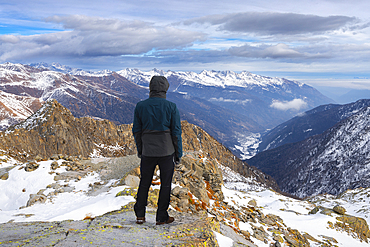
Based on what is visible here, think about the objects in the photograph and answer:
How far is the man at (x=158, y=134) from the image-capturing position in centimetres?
704

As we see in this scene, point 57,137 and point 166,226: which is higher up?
point 166,226

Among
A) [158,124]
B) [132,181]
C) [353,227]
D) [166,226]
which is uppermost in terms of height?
[158,124]

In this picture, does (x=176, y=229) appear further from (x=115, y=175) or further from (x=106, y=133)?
(x=106, y=133)

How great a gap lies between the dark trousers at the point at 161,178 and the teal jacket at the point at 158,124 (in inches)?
12.3

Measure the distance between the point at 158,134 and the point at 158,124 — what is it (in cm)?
32

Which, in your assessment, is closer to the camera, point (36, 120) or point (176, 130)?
point (176, 130)

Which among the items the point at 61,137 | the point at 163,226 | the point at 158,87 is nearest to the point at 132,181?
the point at 163,226

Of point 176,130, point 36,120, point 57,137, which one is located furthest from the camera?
point 36,120

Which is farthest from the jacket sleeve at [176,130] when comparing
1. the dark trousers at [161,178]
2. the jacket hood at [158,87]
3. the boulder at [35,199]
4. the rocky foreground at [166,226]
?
the boulder at [35,199]

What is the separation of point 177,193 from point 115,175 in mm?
6655

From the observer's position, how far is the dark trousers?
24.1ft

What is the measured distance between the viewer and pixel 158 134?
706 centimetres

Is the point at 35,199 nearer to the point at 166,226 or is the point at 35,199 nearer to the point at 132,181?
the point at 132,181

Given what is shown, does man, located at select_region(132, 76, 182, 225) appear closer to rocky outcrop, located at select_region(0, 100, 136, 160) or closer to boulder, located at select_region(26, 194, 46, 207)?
boulder, located at select_region(26, 194, 46, 207)
